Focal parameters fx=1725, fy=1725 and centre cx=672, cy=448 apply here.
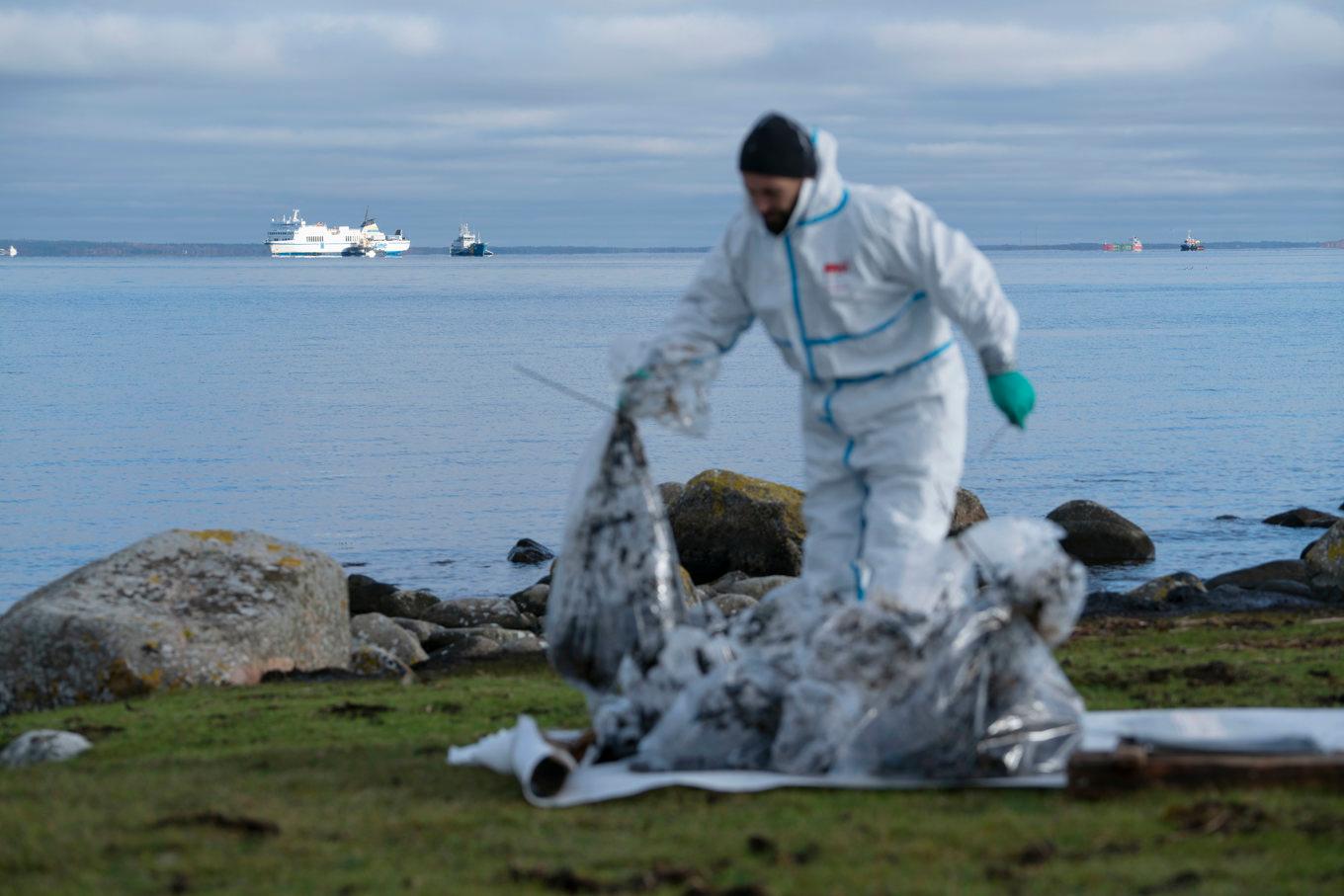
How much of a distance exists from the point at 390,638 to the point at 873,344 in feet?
24.3

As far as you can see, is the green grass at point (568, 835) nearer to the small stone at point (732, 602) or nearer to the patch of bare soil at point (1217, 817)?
the patch of bare soil at point (1217, 817)

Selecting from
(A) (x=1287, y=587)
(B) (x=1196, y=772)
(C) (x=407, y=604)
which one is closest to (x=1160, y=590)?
(A) (x=1287, y=587)

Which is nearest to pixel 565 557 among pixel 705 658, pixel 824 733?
pixel 705 658

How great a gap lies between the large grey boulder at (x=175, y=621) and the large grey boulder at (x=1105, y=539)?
11.6 m

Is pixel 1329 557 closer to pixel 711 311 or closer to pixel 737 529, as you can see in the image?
pixel 737 529

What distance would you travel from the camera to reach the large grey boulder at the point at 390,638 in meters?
13.1

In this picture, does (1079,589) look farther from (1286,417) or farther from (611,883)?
(1286,417)

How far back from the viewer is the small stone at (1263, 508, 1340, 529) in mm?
23938

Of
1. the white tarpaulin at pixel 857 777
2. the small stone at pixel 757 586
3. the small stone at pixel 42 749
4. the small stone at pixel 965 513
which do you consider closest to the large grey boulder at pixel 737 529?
the small stone at pixel 757 586

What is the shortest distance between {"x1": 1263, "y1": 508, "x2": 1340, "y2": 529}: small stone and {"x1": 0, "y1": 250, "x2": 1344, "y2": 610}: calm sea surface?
334 millimetres

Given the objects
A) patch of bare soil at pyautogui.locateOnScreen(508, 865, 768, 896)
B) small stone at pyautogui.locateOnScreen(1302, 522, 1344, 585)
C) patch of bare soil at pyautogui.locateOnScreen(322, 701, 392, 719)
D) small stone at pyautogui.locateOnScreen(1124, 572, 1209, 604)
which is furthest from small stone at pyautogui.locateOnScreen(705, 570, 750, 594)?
patch of bare soil at pyautogui.locateOnScreen(508, 865, 768, 896)

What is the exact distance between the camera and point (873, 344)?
686 cm

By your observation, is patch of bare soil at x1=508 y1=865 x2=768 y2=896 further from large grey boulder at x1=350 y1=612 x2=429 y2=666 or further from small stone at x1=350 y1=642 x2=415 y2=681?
large grey boulder at x1=350 y1=612 x2=429 y2=666

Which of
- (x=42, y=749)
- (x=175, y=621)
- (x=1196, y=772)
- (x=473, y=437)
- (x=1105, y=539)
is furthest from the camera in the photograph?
(x=473, y=437)
